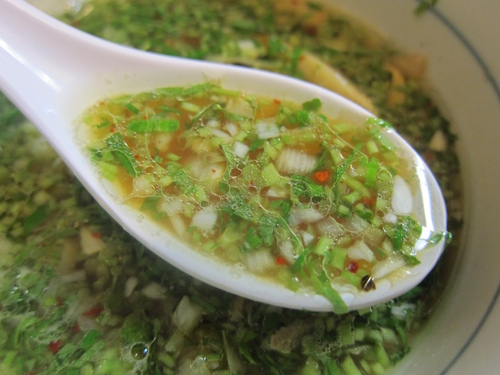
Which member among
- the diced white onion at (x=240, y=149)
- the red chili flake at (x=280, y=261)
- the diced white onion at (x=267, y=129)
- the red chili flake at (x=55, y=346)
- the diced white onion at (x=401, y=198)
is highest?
the diced white onion at (x=401, y=198)

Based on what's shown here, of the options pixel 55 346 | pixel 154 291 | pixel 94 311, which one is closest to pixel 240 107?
pixel 154 291

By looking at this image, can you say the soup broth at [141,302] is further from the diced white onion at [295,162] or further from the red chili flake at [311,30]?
the diced white onion at [295,162]

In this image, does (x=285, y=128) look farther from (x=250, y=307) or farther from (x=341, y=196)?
(x=250, y=307)

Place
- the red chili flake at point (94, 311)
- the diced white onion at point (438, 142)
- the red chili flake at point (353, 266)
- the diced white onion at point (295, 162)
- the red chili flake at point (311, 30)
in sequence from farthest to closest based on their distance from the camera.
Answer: the red chili flake at point (311, 30) < the diced white onion at point (438, 142) < the red chili flake at point (94, 311) < the diced white onion at point (295, 162) < the red chili flake at point (353, 266)

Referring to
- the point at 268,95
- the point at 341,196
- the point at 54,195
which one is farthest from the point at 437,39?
the point at 54,195

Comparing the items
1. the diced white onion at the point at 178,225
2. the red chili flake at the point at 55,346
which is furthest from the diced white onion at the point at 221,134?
the red chili flake at the point at 55,346

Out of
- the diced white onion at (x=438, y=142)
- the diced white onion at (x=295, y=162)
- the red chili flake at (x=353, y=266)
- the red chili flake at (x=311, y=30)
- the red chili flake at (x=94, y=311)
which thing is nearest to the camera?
the red chili flake at (x=353, y=266)

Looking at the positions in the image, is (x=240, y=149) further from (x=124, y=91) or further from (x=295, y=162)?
(x=124, y=91)
